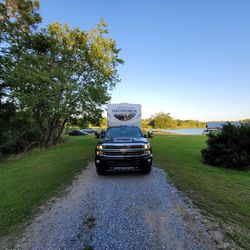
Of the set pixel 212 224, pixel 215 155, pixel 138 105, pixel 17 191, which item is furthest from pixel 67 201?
pixel 138 105

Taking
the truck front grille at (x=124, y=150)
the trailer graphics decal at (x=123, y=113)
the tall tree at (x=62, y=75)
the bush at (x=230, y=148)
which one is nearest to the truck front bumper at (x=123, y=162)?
the truck front grille at (x=124, y=150)

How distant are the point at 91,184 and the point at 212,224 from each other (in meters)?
3.27

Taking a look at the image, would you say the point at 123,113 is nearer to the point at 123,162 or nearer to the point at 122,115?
the point at 122,115

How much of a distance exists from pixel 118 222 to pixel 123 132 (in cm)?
421

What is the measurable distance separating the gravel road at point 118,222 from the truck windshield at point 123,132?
7.79 feet

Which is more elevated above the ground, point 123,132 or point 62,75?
point 62,75

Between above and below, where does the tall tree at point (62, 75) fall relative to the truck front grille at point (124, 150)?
above

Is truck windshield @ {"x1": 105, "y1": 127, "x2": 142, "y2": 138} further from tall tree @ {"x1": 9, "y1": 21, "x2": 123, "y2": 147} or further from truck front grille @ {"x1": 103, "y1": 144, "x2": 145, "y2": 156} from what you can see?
tall tree @ {"x1": 9, "y1": 21, "x2": 123, "y2": 147}

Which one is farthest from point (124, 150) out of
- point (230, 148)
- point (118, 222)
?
point (230, 148)

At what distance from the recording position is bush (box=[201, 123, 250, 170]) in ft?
28.5

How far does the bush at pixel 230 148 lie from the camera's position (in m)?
8.70

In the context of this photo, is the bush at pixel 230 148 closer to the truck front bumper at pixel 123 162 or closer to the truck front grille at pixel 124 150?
the truck front bumper at pixel 123 162

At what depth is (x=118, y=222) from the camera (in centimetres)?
314

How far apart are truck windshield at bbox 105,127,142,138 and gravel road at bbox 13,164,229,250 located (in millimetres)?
2374
